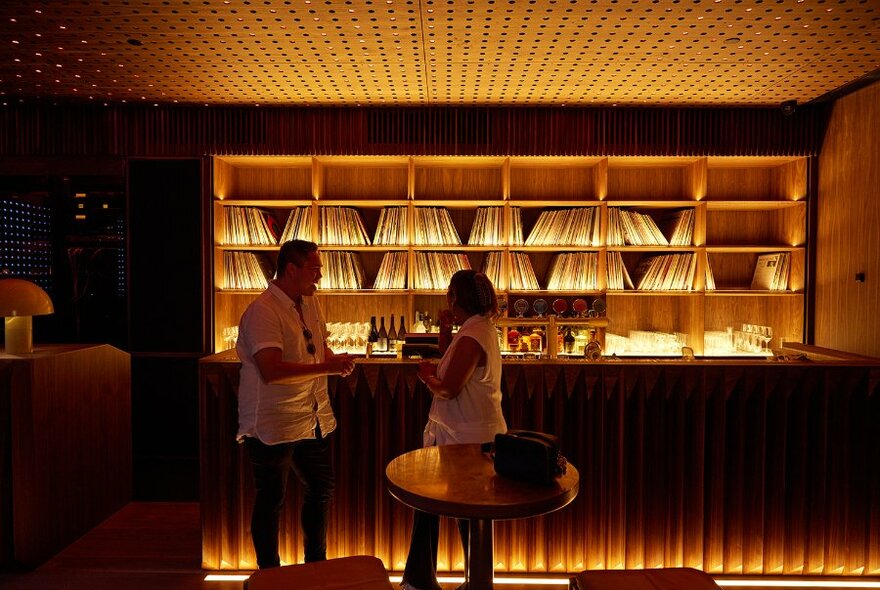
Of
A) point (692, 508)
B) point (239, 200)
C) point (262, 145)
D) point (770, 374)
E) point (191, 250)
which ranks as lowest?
point (692, 508)

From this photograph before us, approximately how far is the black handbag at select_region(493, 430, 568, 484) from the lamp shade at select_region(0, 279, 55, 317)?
106 inches

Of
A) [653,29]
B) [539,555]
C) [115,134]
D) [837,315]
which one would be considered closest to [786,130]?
[837,315]

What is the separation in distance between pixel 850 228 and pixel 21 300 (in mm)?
5103

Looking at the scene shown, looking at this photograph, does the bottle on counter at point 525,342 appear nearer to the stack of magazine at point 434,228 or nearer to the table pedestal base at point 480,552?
the stack of magazine at point 434,228

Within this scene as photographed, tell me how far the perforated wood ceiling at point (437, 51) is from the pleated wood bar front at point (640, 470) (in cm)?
171

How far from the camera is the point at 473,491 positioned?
160 cm

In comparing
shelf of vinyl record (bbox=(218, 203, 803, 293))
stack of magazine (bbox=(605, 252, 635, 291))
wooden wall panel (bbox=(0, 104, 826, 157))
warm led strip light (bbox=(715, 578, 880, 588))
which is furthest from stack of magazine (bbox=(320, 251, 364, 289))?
warm led strip light (bbox=(715, 578, 880, 588))

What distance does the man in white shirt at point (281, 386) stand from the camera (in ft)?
7.18

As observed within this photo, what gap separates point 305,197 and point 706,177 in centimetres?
320

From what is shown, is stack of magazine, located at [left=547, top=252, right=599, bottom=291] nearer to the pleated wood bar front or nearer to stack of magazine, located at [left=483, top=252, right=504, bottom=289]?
stack of magazine, located at [left=483, top=252, right=504, bottom=289]

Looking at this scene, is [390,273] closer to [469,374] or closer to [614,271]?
[614,271]

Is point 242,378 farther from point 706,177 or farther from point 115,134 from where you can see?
point 706,177

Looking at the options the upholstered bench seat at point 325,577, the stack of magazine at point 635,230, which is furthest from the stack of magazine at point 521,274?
the upholstered bench seat at point 325,577

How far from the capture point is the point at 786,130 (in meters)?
4.37
